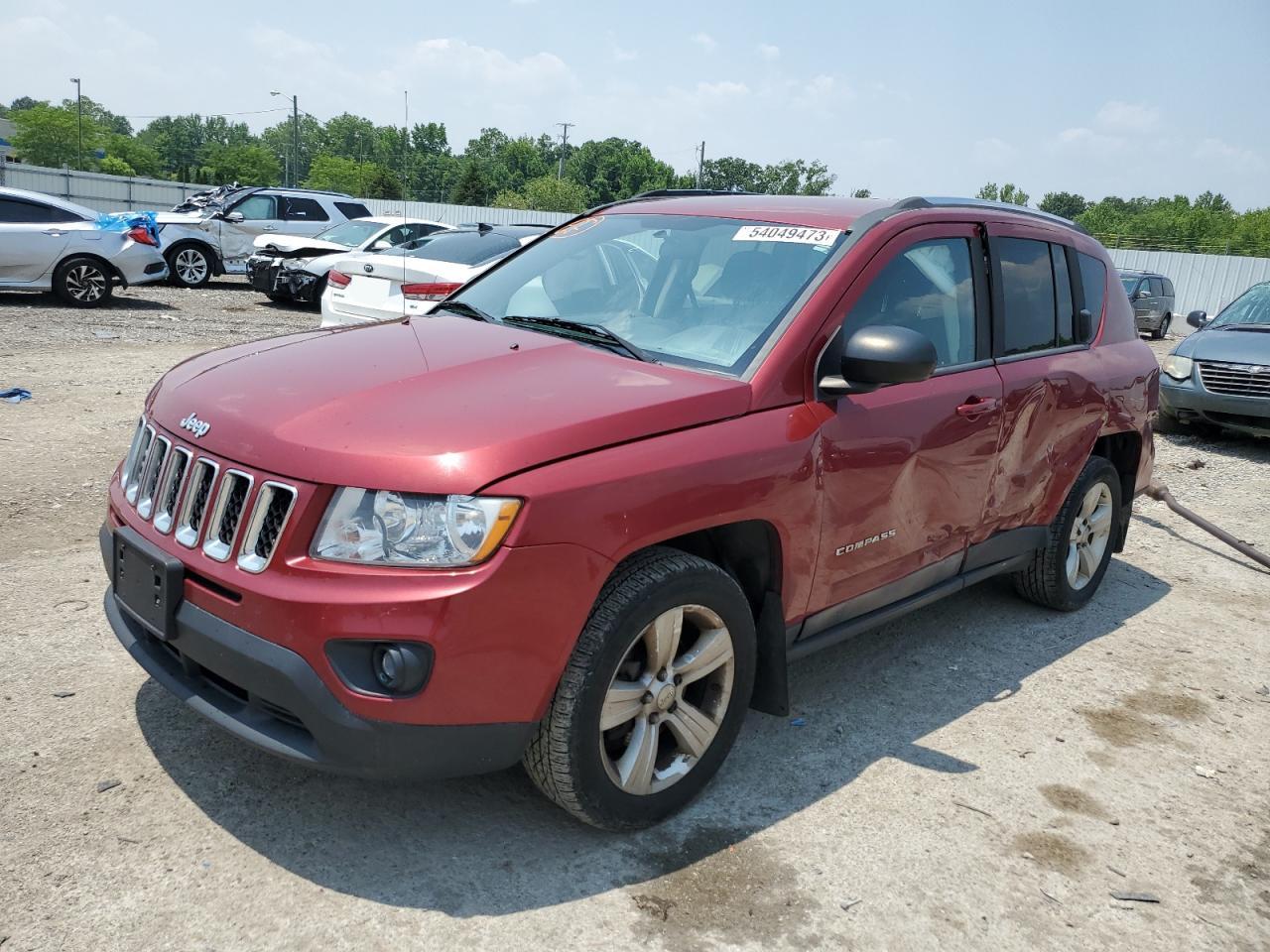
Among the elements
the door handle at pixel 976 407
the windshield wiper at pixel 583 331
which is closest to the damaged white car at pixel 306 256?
the windshield wiper at pixel 583 331

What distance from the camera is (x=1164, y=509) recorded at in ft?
25.8

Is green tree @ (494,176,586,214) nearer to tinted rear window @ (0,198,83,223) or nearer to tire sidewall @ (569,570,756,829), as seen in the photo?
tinted rear window @ (0,198,83,223)

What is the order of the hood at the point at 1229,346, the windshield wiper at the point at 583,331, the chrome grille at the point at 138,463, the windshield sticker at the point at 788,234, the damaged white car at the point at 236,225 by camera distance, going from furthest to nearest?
the damaged white car at the point at 236,225
the hood at the point at 1229,346
the windshield sticker at the point at 788,234
the windshield wiper at the point at 583,331
the chrome grille at the point at 138,463

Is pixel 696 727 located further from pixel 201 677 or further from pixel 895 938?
pixel 201 677

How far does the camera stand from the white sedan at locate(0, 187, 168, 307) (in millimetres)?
13461

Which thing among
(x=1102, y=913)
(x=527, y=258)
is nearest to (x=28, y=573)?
(x=527, y=258)

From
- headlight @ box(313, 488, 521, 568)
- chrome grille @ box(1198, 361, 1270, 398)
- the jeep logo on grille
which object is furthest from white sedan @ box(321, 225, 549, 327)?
chrome grille @ box(1198, 361, 1270, 398)

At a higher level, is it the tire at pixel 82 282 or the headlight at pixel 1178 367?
the headlight at pixel 1178 367

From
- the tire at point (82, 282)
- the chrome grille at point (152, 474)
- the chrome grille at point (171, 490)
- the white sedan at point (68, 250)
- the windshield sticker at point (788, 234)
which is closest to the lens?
the chrome grille at point (171, 490)

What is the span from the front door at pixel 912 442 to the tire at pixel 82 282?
1314cm

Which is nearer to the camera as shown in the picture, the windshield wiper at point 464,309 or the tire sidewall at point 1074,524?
the windshield wiper at point 464,309

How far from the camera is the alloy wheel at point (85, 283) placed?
14.0m

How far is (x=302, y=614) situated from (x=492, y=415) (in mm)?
696

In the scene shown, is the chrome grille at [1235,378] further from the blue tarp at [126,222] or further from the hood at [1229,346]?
the blue tarp at [126,222]
